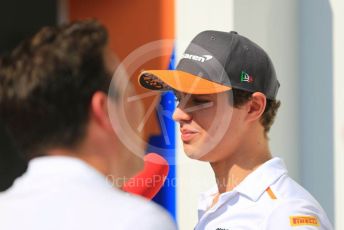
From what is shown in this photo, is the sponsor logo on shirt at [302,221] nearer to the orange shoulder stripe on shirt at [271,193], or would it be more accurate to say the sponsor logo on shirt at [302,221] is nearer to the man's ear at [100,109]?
the orange shoulder stripe on shirt at [271,193]

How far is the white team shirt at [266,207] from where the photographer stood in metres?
1.50

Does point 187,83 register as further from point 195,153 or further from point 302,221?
point 302,221

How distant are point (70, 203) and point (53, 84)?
0.18 m

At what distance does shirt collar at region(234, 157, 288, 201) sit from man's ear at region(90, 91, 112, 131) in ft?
2.07

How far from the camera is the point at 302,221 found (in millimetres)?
1482

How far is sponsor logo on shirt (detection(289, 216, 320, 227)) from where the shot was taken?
58.1 inches

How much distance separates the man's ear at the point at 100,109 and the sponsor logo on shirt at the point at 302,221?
1.87 feet

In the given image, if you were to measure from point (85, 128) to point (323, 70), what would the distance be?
1.74 metres

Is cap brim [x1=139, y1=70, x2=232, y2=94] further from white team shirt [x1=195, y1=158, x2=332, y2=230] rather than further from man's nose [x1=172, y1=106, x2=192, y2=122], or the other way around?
white team shirt [x1=195, y1=158, x2=332, y2=230]

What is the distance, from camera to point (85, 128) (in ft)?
3.52
